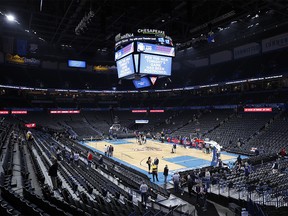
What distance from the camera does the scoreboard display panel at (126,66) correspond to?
22.9 meters

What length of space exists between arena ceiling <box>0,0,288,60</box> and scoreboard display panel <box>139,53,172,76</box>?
4.34 meters

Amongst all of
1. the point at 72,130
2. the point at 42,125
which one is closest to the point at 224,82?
the point at 72,130

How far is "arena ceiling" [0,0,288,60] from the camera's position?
23.5 metres

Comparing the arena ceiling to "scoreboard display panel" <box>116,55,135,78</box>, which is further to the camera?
the arena ceiling

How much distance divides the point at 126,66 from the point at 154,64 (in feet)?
10.0

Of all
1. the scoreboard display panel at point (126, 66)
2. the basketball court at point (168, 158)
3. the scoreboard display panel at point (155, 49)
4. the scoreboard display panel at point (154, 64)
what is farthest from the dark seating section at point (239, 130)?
the scoreboard display panel at point (126, 66)

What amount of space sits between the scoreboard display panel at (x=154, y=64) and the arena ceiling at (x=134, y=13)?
434cm

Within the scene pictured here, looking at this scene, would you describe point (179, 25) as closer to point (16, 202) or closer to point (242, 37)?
point (242, 37)

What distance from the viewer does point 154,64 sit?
23.2 metres

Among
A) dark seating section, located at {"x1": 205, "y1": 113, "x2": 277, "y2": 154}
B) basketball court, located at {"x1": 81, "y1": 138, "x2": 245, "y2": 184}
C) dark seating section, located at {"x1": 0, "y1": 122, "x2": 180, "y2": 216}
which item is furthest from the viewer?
dark seating section, located at {"x1": 205, "y1": 113, "x2": 277, "y2": 154}

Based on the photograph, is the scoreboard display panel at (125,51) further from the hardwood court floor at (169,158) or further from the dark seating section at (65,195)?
the hardwood court floor at (169,158)

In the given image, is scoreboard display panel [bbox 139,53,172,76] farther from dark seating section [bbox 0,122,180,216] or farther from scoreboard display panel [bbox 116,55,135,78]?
dark seating section [bbox 0,122,180,216]

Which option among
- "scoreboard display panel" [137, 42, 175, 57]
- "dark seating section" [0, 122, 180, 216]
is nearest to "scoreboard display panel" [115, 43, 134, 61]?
"scoreboard display panel" [137, 42, 175, 57]

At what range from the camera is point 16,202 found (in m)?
5.61
